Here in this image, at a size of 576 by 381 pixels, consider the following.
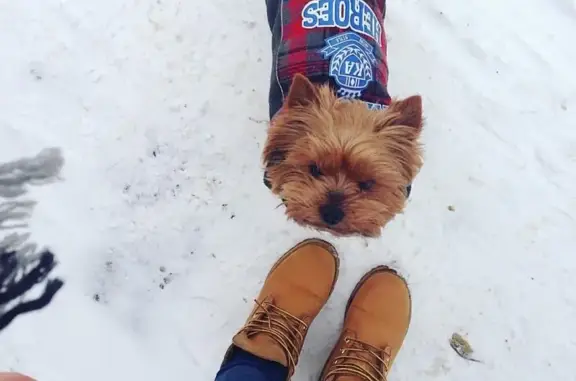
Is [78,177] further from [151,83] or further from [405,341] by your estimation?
A: [405,341]

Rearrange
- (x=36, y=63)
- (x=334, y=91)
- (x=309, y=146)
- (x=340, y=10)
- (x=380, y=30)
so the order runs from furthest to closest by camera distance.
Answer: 1. (x=36, y=63)
2. (x=380, y=30)
3. (x=340, y=10)
4. (x=334, y=91)
5. (x=309, y=146)

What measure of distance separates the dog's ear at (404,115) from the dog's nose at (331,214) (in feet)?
1.02

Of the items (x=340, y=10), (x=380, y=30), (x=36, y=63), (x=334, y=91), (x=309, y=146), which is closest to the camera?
(x=309, y=146)

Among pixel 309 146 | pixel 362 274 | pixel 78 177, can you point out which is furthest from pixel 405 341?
pixel 78 177

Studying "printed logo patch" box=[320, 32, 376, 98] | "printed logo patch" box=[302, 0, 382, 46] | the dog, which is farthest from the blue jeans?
"printed logo patch" box=[302, 0, 382, 46]

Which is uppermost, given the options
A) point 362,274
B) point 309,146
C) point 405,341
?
point 309,146

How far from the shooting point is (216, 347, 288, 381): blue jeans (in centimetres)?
212

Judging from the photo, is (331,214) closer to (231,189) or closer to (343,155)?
(343,155)

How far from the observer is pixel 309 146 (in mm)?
1852

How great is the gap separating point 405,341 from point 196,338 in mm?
938

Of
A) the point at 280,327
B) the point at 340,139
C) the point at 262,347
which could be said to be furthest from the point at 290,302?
the point at 340,139

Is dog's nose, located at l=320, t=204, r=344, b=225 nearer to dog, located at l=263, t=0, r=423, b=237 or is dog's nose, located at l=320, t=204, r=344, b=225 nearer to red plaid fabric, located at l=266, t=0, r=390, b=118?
dog, located at l=263, t=0, r=423, b=237

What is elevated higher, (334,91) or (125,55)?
(334,91)

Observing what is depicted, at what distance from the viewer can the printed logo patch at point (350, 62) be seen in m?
1.99
